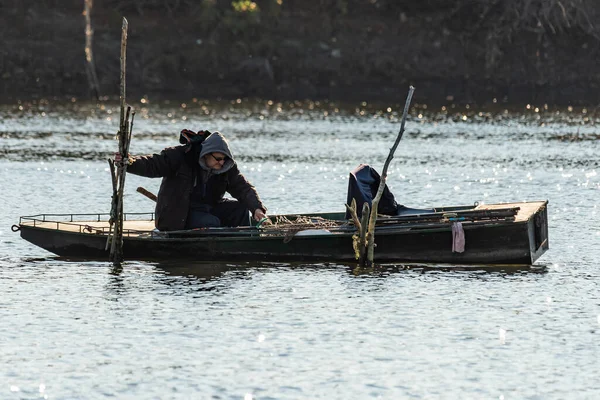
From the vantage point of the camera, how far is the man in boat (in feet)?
66.9

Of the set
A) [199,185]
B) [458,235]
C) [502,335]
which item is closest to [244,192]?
[199,185]

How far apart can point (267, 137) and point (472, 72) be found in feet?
91.7

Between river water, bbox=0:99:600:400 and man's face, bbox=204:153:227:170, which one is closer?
river water, bbox=0:99:600:400

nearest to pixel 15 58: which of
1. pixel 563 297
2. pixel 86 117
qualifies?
pixel 86 117

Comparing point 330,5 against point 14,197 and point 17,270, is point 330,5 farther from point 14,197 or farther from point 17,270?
point 17,270

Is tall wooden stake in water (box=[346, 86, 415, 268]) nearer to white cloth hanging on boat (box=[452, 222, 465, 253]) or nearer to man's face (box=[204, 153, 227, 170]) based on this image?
white cloth hanging on boat (box=[452, 222, 465, 253])

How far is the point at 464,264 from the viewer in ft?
68.9

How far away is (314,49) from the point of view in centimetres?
7469

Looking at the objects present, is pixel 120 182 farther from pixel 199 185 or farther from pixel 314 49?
pixel 314 49

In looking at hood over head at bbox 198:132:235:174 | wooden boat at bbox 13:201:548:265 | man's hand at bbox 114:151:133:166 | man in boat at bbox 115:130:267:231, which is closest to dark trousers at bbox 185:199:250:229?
man in boat at bbox 115:130:267:231

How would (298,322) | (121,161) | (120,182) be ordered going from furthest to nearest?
(120,182)
(121,161)
(298,322)

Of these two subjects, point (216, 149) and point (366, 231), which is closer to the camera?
point (216, 149)

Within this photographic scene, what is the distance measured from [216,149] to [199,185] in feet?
3.51

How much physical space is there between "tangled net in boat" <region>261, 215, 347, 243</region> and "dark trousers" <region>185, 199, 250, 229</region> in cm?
40
